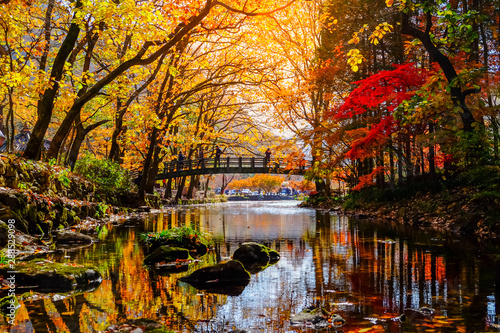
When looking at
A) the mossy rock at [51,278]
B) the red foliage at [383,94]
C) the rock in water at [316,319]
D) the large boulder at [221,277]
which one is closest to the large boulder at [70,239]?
the mossy rock at [51,278]

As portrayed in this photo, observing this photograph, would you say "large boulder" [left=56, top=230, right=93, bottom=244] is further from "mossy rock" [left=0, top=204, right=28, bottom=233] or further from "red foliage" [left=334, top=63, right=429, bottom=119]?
"red foliage" [left=334, top=63, right=429, bottom=119]

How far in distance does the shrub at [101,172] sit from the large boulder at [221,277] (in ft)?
47.7

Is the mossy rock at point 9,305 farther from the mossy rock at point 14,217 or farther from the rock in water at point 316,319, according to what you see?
the mossy rock at point 14,217

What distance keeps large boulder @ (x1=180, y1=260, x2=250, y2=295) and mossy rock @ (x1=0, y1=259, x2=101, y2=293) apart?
46.4 inches

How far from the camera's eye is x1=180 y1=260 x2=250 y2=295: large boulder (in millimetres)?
5191

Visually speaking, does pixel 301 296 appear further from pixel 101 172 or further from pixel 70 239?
pixel 101 172

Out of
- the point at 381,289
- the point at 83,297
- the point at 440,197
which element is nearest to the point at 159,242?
the point at 83,297

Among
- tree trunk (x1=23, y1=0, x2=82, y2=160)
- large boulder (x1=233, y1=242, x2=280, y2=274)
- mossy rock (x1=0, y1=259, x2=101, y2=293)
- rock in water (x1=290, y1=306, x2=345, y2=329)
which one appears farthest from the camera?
tree trunk (x1=23, y1=0, x2=82, y2=160)

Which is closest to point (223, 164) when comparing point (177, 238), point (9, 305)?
point (177, 238)

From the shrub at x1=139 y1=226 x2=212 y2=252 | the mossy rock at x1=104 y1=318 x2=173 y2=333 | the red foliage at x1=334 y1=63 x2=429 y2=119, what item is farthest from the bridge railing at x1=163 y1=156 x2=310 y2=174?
the mossy rock at x1=104 y1=318 x2=173 y2=333

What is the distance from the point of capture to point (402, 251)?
7.68 metres

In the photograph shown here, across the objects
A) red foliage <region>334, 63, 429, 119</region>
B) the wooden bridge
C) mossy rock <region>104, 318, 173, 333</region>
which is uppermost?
red foliage <region>334, 63, 429, 119</region>

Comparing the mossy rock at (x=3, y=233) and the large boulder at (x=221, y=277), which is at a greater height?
the mossy rock at (x=3, y=233)

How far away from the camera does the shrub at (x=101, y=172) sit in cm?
1905
